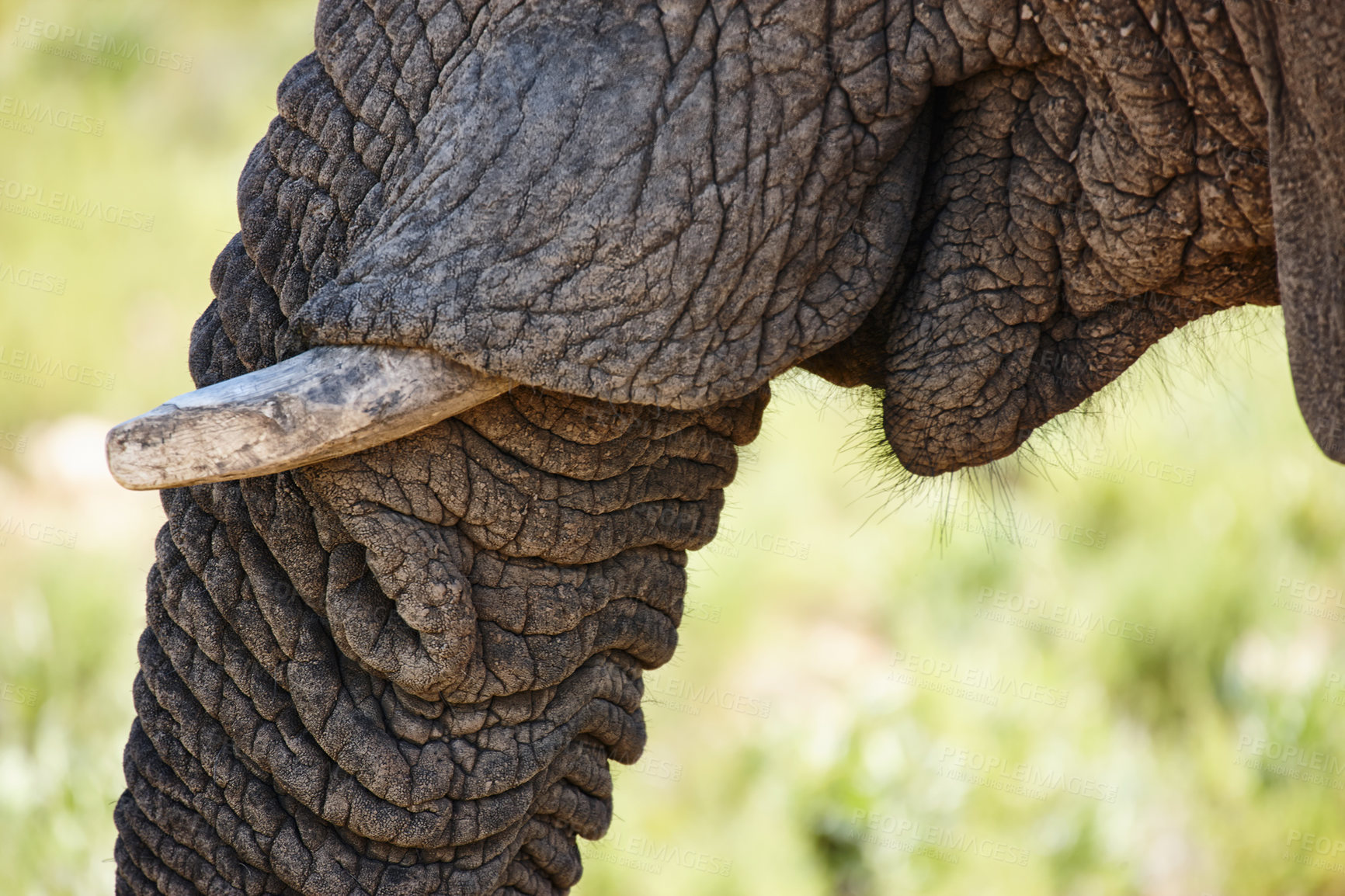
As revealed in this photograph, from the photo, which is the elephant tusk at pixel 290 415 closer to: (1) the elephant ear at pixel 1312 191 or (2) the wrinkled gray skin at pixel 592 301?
(2) the wrinkled gray skin at pixel 592 301

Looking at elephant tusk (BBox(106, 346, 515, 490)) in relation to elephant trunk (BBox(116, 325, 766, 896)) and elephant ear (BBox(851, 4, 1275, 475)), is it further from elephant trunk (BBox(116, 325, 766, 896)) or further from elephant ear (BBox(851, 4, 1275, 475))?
elephant ear (BBox(851, 4, 1275, 475))

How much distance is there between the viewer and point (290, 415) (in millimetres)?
1560

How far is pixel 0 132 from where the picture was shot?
8477mm

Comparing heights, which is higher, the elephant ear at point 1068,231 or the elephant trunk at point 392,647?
the elephant ear at point 1068,231

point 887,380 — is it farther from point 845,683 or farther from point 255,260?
point 845,683

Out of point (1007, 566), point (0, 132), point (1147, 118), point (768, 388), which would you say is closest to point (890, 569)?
point (1007, 566)

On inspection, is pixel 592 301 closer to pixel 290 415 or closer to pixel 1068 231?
pixel 290 415

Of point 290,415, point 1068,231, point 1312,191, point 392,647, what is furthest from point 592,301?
point 1312,191

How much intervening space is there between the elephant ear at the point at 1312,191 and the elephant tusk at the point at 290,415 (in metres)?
0.99

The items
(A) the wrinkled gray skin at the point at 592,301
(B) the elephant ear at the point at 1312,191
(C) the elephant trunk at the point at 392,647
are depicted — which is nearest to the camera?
(B) the elephant ear at the point at 1312,191

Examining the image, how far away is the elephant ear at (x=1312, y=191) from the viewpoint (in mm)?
1437

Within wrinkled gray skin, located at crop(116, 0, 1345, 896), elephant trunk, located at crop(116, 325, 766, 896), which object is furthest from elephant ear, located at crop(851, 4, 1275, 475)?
elephant trunk, located at crop(116, 325, 766, 896)

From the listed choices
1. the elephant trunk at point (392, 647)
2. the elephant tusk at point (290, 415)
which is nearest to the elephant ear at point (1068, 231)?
the elephant trunk at point (392, 647)

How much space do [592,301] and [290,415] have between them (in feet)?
1.29
